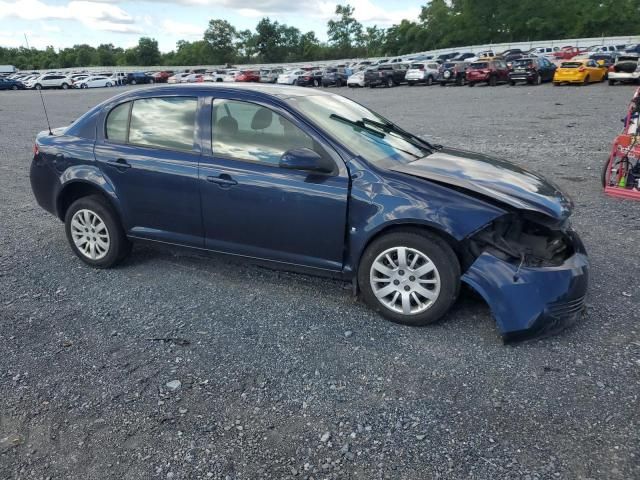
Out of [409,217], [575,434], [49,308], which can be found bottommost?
[49,308]

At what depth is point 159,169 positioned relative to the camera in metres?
4.41

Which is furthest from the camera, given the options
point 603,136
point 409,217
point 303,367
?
point 603,136

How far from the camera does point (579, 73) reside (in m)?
26.9

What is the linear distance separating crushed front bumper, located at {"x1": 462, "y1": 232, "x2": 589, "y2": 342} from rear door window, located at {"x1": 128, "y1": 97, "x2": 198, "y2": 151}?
8.50 ft

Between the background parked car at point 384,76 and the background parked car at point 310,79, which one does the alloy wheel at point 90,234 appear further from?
the background parked car at point 310,79

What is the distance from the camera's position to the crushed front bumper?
3412 mm

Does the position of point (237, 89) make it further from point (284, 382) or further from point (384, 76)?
point (384, 76)

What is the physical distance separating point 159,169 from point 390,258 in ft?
6.97

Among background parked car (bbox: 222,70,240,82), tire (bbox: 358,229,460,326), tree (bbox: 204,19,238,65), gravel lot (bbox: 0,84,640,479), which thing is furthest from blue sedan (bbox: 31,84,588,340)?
tree (bbox: 204,19,238,65)

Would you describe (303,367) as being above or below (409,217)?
below

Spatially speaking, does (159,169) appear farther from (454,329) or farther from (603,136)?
Answer: (603,136)

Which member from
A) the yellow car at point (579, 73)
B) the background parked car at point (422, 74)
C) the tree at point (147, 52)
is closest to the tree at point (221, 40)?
the tree at point (147, 52)

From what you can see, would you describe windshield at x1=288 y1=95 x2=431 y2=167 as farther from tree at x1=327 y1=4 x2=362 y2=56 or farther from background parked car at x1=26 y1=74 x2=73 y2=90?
tree at x1=327 y1=4 x2=362 y2=56

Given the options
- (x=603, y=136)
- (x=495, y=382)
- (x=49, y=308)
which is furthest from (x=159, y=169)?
(x=603, y=136)
